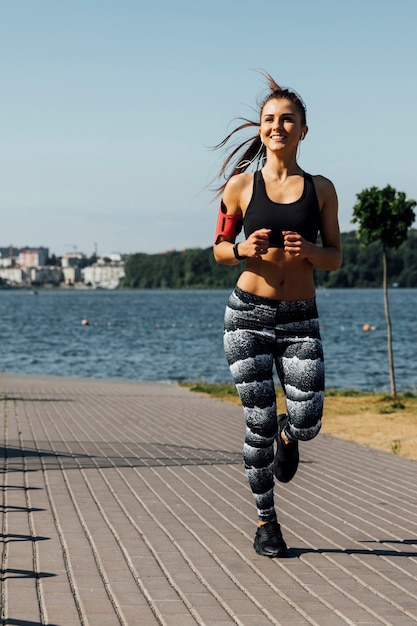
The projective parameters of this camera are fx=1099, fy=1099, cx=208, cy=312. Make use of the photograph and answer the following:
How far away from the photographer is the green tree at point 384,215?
1816 cm

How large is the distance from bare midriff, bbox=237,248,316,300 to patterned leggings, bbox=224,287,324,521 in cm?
4

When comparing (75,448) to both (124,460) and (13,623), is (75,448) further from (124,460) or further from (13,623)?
(13,623)

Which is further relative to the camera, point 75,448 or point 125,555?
point 75,448

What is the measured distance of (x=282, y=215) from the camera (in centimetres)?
530

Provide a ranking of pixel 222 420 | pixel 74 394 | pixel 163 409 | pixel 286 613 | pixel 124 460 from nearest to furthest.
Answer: pixel 286 613, pixel 124 460, pixel 222 420, pixel 163 409, pixel 74 394

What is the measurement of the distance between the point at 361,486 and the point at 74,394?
33.1ft

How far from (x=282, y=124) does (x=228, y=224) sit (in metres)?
0.56

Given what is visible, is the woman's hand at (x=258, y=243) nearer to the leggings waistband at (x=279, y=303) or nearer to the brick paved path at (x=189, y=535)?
the leggings waistband at (x=279, y=303)

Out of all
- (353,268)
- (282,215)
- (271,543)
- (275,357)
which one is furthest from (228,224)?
(353,268)

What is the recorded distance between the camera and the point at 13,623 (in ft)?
13.8

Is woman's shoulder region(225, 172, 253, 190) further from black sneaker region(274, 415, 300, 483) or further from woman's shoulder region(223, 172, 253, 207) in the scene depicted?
black sneaker region(274, 415, 300, 483)

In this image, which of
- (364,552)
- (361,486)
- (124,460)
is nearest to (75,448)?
(124,460)

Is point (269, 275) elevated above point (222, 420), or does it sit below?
above

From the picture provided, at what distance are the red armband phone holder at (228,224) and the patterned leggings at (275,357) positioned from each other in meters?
0.30
